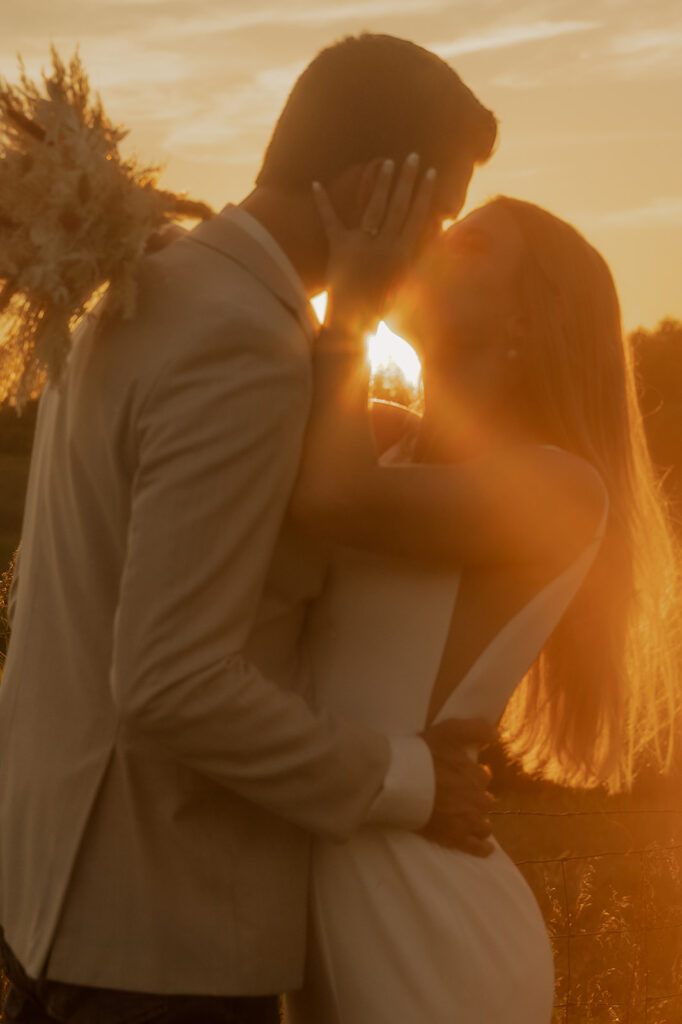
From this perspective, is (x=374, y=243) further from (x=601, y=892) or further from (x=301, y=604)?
(x=601, y=892)

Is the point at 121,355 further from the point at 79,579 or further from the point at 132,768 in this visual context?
the point at 132,768

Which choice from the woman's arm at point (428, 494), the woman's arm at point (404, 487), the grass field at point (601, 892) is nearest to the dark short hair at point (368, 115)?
the woman's arm at point (404, 487)

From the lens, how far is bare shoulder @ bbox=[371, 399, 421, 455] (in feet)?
9.82

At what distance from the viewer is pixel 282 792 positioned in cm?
212

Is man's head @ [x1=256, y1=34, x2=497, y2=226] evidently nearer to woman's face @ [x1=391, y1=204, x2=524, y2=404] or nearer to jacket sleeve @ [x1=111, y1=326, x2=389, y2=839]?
woman's face @ [x1=391, y1=204, x2=524, y2=404]

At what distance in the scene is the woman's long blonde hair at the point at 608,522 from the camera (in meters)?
2.74

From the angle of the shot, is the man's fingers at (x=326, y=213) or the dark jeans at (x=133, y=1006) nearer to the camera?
the dark jeans at (x=133, y=1006)

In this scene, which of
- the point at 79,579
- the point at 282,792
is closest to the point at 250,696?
the point at 282,792

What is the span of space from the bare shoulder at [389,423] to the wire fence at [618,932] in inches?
68.5

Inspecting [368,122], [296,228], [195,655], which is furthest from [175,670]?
[368,122]

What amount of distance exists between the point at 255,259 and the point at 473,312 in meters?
0.72

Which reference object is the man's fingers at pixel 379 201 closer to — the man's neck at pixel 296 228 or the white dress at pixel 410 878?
the man's neck at pixel 296 228

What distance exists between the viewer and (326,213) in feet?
7.79

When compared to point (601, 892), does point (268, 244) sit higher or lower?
higher
